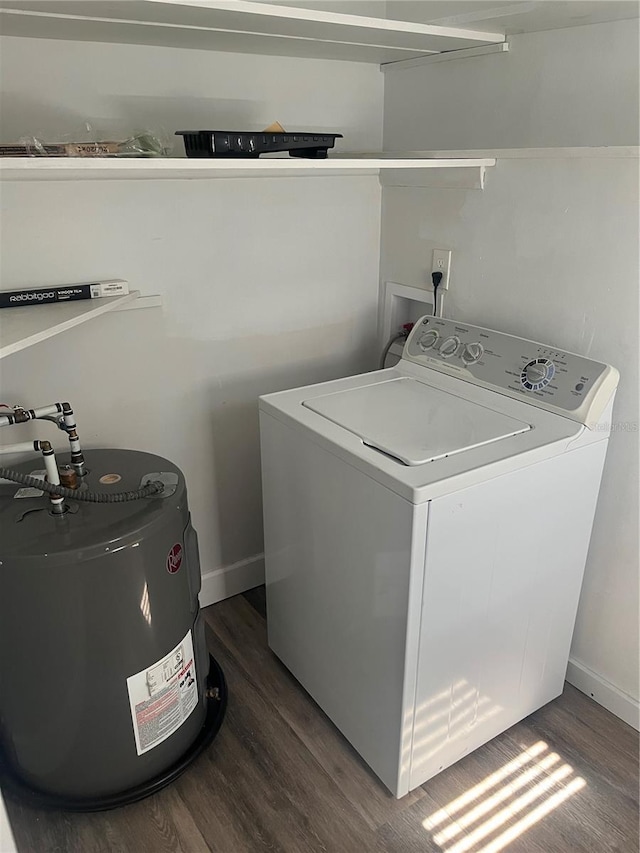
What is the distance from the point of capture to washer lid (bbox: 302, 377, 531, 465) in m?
1.37

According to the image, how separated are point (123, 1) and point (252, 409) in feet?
3.82

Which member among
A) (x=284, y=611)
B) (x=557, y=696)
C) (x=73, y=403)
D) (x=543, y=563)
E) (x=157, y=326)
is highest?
(x=157, y=326)

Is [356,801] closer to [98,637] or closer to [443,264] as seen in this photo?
[98,637]

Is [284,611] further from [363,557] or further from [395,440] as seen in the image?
[395,440]

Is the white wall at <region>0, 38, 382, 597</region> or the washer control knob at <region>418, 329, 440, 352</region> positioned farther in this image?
the washer control knob at <region>418, 329, 440, 352</region>

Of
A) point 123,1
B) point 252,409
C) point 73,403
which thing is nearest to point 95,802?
point 73,403

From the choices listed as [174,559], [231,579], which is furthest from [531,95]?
[231,579]

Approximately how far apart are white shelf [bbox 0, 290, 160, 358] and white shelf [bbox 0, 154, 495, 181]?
0.29 meters

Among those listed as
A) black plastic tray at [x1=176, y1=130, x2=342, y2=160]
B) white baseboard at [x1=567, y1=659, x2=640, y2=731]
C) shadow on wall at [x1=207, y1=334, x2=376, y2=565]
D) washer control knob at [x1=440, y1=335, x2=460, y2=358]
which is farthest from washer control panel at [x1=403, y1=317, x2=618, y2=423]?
white baseboard at [x1=567, y1=659, x2=640, y2=731]

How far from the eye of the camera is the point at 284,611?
1.80 meters

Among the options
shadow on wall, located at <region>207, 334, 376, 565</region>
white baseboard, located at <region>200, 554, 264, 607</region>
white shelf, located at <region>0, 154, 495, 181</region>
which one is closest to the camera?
white shelf, located at <region>0, 154, 495, 181</region>

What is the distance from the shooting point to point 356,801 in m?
1.54

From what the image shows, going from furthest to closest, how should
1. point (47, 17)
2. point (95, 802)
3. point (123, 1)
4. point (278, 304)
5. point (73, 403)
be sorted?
point (278, 304) → point (73, 403) → point (95, 802) → point (47, 17) → point (123, 1)

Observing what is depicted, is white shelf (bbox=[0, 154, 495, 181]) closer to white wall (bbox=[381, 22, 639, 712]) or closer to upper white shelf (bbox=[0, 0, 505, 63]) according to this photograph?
white wall (bbox=[381, 22, 639, 712])
